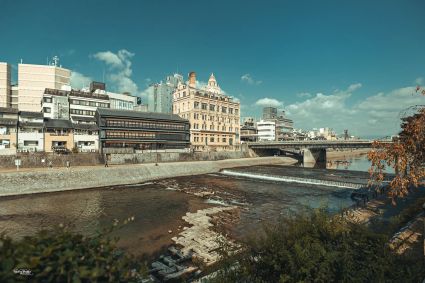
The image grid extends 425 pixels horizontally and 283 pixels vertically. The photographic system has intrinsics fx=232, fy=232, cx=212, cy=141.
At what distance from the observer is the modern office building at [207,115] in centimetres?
9411

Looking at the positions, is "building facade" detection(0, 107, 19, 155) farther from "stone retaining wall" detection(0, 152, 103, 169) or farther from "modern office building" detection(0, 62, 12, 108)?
"modern office building" detection(0, 62, 12, 108)

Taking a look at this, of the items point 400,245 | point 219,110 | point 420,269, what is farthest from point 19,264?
point 219,110

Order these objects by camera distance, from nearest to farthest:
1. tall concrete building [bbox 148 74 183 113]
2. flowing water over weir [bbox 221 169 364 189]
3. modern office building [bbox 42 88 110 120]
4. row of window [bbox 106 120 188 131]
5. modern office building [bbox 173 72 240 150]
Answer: flowing water over weir [bbox 221 169 364 189]
row of window [bbox 106 120 188 131]
modern office building [bbox 42 88 110 120]
modern office building [bbox 173 72 240 150]
tall concrete building [bbox 148 74 183 113]

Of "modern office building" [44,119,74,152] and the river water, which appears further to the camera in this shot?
"modern office building" [44,119,74,152]

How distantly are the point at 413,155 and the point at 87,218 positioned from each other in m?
28.5

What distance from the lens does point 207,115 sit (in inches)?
3878

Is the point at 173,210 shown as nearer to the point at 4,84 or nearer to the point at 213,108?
the point at 213,108

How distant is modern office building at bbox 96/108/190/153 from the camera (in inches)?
2552

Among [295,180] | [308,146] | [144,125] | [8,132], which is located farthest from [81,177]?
[308,146]

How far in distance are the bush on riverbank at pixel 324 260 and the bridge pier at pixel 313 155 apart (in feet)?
273

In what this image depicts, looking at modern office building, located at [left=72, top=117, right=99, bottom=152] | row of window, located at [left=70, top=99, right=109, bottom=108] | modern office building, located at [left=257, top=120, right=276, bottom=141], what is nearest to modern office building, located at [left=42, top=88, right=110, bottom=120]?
row of window, located at [left=70, top=99, right=109, bottom=108]

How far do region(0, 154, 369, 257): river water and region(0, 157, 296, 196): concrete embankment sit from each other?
8.22ft

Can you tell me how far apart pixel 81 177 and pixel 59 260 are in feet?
145

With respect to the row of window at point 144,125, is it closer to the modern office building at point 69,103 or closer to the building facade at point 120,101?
the modern office building at point 69,103
